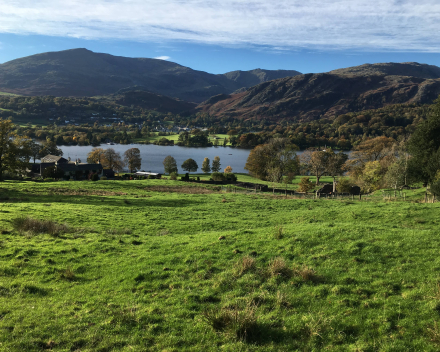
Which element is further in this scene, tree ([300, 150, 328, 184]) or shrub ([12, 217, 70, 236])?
tree ([300, 150, 328, 184])

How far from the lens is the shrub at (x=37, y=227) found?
15.5 meters

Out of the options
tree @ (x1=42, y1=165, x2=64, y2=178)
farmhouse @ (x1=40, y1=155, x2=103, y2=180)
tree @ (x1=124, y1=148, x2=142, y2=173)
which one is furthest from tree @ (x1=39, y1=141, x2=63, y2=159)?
tree @ (x1=42, y1=165, x2=64, y2=178)

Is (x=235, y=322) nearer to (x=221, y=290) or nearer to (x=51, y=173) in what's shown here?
(x=221, y=290)

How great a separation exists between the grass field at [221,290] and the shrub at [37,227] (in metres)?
0.08

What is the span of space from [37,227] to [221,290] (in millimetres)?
12577

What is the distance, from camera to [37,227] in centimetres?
1588

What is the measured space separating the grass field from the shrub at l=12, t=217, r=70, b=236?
0.08m

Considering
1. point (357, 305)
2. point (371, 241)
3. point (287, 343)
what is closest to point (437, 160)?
point (371, 241)

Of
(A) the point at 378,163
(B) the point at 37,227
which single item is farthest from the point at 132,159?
(B) the point at 37,227

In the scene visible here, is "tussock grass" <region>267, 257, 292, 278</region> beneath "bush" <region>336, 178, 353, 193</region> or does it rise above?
above

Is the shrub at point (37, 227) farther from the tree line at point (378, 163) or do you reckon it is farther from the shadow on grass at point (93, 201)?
the tree line at point (378, 163)

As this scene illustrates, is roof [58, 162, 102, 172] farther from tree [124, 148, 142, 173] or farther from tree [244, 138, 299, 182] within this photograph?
tree [244, 138, 299, 182]

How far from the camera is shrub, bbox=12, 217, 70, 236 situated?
15.5m

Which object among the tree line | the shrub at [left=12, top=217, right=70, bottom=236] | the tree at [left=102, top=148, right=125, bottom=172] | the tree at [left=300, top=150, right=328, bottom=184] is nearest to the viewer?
the shrub at [left=12, top=217, right=70, bottom=236]
